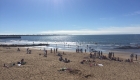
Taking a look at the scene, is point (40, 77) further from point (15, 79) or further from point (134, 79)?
point (134, 79)

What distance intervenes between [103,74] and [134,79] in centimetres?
315

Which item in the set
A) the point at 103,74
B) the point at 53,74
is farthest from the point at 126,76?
the point at 53,74

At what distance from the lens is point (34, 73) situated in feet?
55.3

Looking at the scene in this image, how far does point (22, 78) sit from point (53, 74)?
3.21 metres

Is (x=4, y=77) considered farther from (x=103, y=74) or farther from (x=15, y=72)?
(x=103, y=74)

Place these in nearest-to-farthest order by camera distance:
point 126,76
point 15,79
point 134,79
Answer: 1. point 15,79
2. point 134,79
3. point 126,76

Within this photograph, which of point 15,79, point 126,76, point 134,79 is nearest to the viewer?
point 15,79

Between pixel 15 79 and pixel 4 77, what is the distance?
4.23 feet

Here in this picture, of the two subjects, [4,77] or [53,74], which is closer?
[4,77]

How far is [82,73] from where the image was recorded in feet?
56.2

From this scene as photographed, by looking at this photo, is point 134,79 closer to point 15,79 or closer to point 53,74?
point 53,74

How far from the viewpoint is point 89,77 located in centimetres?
1588

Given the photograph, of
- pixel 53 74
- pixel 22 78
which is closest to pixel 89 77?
pixel 53 74

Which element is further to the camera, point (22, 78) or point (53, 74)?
point (53, 74)
